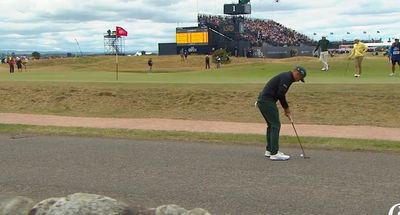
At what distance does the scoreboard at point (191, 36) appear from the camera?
9625 cm

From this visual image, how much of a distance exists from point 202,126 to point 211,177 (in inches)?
256

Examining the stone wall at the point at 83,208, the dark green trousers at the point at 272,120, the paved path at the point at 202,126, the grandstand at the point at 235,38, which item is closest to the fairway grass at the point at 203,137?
the paved path at the point at 202,126

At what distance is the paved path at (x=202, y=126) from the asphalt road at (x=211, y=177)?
7.96ft

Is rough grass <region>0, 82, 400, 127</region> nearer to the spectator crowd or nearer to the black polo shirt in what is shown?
the black polo shirt

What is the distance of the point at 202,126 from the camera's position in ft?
48.8

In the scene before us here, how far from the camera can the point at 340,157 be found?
998 cm

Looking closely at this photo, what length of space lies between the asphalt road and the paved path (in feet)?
7.96

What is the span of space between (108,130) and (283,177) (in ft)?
22.5

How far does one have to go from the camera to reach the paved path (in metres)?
13.0

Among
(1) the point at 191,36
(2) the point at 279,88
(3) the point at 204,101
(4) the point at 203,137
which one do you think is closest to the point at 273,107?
(2) the point at 279,88

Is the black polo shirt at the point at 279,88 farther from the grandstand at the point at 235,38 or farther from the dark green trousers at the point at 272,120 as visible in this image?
the grandstand at the point at 235,38

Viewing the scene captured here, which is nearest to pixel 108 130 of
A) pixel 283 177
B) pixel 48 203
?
pixel 283 177

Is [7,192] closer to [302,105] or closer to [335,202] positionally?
[335,202]

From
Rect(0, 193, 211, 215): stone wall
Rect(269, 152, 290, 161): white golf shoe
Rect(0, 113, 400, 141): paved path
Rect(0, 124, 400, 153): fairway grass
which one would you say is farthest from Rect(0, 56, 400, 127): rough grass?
Rect(0, 193, 211, 215): stone wall
